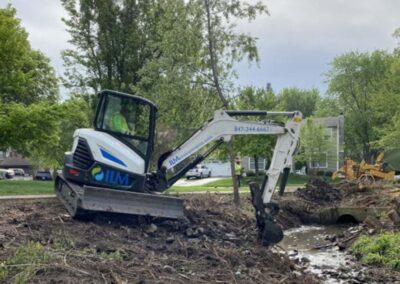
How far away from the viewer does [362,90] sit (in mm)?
47625

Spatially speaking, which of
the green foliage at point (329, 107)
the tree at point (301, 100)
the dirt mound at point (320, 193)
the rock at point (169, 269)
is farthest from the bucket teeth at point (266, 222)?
the tree at point (301, 100)

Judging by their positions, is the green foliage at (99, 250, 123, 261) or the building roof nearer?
the green foliage at (99, 250, 123, 261)

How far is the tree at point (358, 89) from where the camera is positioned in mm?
46812

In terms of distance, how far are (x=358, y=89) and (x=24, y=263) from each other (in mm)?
45470

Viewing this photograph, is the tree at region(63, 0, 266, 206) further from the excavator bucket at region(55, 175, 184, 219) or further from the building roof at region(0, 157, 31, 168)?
the building roof at region(0, 157, 31, 168)

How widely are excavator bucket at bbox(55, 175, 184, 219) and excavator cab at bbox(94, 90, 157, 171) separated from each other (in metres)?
0.75

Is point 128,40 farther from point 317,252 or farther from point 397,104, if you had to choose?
point 397,104

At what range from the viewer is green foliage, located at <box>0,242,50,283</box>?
5746 mm

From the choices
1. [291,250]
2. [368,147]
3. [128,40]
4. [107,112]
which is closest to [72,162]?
[107,112]

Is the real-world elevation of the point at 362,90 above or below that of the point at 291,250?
above

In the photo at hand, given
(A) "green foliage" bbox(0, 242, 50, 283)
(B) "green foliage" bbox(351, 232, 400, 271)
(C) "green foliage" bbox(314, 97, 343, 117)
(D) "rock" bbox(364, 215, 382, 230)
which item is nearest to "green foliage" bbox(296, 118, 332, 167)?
(C) "green foliage" bbox(314, 97, 343, 117)

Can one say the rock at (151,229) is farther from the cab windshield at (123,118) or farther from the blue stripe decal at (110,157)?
the cab windshield at (123,118)

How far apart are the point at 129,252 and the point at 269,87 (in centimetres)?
3296

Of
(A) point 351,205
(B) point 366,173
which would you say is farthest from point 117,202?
(B) point 366,173
